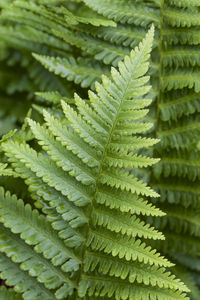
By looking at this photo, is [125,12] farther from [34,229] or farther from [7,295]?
[7,295]

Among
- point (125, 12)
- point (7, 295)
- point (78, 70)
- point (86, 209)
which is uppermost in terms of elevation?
point (125, 12)

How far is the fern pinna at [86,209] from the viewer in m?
1.12

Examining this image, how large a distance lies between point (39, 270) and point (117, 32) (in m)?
0.95

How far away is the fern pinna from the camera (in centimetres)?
112

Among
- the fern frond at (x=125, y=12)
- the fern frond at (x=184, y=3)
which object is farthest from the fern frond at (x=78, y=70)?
the fern frond at (x=184, y=3)

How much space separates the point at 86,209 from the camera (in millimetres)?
1201

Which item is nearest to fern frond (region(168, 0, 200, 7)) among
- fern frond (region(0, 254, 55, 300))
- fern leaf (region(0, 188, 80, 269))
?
fern leaf (region(0, 188, 80, 269))

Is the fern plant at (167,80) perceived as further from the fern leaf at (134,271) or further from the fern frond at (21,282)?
the fern frond at (21,282)

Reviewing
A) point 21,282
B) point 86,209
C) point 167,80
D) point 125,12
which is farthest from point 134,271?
point 125,12

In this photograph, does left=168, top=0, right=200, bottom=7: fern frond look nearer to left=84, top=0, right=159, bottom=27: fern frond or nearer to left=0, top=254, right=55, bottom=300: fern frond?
left=84, top=0, right=159, bottom=27: fern frond

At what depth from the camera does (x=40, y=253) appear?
1.17 m

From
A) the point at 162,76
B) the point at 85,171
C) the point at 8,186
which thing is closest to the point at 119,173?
the point at 85,171

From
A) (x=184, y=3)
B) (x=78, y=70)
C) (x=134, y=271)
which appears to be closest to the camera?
(x=134, y=271)

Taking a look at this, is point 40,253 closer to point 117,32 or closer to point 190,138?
point 190,138
